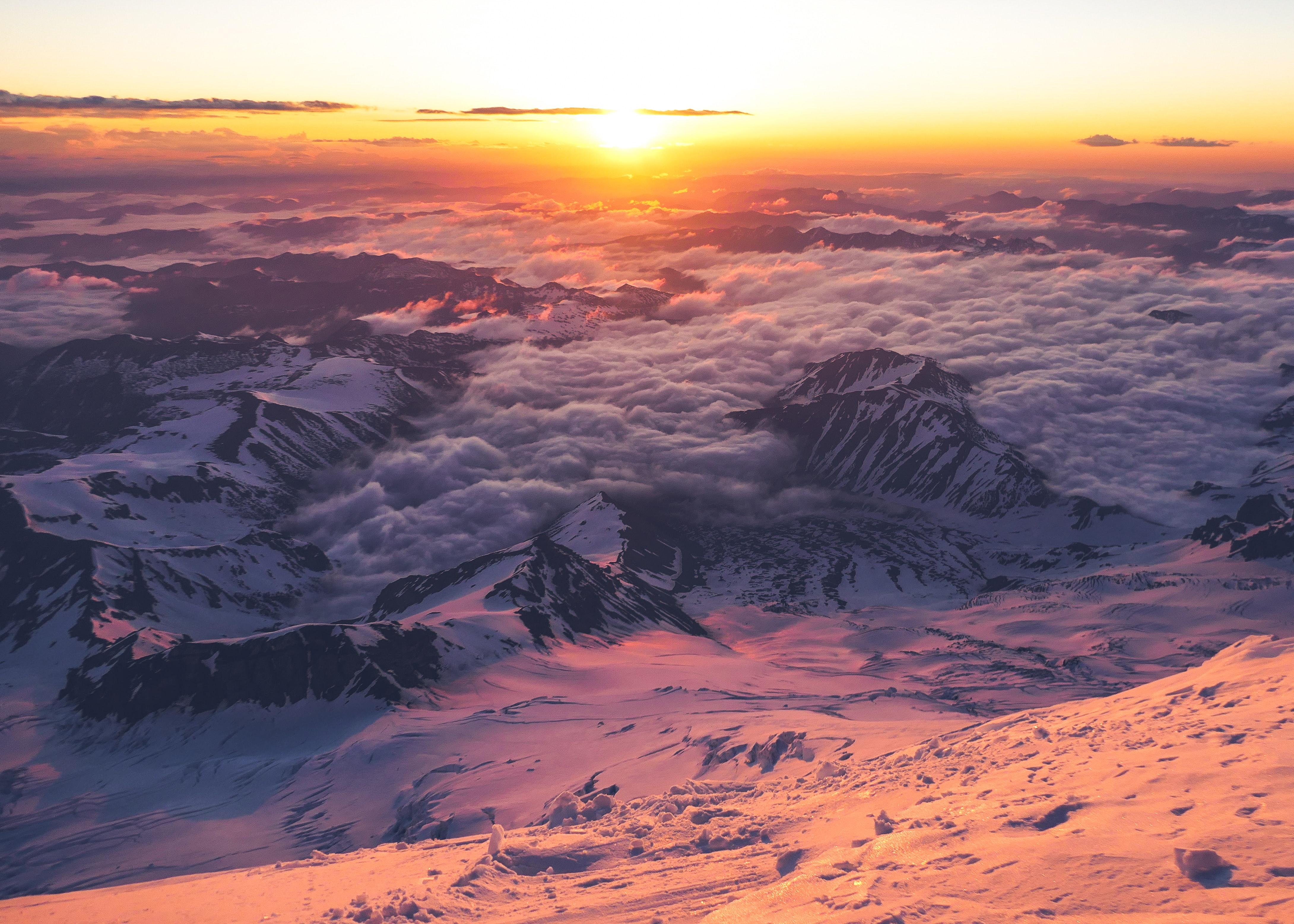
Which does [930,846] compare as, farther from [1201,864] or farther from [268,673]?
[268,673]

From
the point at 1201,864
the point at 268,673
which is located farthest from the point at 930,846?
the point at 268,673

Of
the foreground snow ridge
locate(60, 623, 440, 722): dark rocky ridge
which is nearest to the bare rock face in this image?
the foreground snow ridge

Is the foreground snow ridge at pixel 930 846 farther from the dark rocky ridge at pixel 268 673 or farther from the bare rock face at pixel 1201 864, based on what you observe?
the dark rocky ridge at pixel 268 673

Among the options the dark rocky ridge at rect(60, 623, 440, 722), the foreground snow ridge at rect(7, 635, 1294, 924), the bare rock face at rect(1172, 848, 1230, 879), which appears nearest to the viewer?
the bare rock face at rect(1172, 848, 1230, 879)

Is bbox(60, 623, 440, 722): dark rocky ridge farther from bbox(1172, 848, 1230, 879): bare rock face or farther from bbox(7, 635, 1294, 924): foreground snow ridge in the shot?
bbox(1172, 848, 1230, 879): bare rock face

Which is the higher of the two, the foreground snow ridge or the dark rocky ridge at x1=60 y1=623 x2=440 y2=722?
the foreground snow ridge
